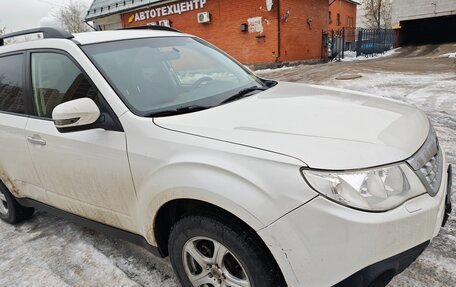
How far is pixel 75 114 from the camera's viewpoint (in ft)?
7.08

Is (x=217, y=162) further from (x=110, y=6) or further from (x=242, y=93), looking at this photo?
(x=110, y=6)

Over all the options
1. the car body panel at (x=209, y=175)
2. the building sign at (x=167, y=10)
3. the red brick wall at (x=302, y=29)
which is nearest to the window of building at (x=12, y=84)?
the car body panel at (x=209, y=175)

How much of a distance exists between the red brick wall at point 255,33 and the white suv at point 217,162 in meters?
14.3

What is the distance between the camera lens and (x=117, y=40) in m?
2.79

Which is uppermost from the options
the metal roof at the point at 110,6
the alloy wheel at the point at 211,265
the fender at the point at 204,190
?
the metal roof at the point at 110,6

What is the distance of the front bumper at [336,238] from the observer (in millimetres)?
1561

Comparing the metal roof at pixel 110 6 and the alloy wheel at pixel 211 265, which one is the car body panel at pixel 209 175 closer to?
the alloy wheel at pixel 211 265

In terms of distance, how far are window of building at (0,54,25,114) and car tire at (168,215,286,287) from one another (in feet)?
6.25

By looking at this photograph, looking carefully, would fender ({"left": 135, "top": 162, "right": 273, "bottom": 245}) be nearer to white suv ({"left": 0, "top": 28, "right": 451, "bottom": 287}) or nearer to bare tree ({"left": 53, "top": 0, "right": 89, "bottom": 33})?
white suv ({"left": 0, "top": 28, "right": 451, "bottom": 287})

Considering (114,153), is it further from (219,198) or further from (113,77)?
(219,198)

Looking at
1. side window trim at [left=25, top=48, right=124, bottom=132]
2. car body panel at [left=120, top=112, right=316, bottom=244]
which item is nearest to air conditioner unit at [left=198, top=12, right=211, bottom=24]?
side window trim at [left=25, top=48, right=124, bottom=132]

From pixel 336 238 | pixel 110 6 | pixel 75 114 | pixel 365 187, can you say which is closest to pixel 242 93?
pixel 75 114

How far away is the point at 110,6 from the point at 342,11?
2079 cm

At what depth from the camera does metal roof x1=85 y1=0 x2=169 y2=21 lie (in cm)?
2000
